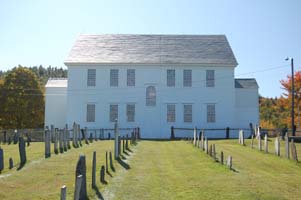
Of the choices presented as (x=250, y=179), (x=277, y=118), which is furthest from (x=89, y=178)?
(x=277, y=118)

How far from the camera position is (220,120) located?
46469mm

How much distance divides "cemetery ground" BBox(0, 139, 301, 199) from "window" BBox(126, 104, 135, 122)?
84.5ft

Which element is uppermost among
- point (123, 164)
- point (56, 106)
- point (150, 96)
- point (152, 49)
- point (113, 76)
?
point (152, 49)

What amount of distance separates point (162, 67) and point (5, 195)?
36.7 metres

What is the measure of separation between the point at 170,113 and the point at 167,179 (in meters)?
32.1

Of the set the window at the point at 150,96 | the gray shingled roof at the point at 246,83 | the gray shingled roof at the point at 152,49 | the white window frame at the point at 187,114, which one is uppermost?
the gray shingled roof at the point at 152,49

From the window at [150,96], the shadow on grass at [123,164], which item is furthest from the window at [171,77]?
the shadow on grass at [123,164]

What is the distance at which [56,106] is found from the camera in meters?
49.2

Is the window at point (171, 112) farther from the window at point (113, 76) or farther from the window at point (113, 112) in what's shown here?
the window at point (113, 76)

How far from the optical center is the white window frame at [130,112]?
4628cm

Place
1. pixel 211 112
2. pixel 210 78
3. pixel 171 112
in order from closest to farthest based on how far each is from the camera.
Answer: pixel 171 112 → pixel 211 112 → pixel 210 78

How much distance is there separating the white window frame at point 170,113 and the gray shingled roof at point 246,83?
8.49 meters

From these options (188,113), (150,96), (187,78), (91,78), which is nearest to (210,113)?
(188,113)

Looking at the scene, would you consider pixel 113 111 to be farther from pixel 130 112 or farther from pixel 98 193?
pixel 98 193
